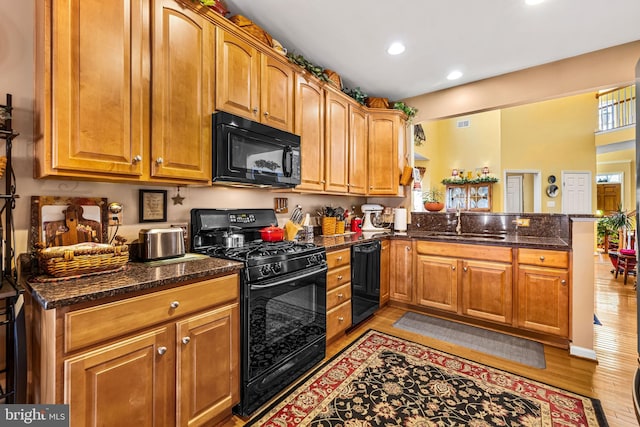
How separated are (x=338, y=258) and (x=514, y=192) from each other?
7891 mm

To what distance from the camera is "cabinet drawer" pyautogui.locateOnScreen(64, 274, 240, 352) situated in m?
1.08

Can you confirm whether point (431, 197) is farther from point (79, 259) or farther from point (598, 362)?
point (79, 259)

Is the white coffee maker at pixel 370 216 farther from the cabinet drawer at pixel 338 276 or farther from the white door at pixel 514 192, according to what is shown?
the white door at pixel 514 192

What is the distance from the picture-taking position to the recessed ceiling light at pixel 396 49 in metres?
2.62

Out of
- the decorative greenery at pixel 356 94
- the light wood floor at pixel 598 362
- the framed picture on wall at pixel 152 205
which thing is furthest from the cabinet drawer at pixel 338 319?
the decorative greenery at pixel 356 94

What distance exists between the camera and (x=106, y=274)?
1.39 metres

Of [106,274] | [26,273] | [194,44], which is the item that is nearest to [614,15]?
[194,44]

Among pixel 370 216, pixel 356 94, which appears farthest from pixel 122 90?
pixel 370 216

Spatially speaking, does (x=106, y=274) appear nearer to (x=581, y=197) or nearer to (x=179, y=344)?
(x=179, y=344)

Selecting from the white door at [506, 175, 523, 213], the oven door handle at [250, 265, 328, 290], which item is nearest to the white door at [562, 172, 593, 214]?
the white door at [506, 175, 523, 213]

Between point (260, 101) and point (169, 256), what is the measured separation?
1289mm

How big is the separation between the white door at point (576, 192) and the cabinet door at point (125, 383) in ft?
30.3

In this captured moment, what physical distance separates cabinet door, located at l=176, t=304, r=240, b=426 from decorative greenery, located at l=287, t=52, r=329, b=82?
206 centimetres

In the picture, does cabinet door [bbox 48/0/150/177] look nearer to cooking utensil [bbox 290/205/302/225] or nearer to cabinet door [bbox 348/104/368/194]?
cooking utensil [bbox 290/205/302/225]
